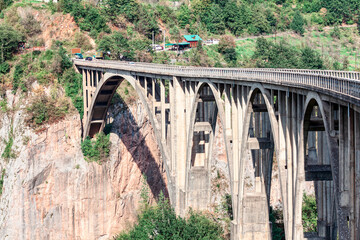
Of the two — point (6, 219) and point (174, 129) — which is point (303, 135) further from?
point (6, 219)

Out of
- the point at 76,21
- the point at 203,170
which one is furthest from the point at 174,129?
the point at 76,21

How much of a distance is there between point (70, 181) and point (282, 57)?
150 ft

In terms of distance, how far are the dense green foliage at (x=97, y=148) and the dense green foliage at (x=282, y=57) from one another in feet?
116

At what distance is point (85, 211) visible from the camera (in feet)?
275

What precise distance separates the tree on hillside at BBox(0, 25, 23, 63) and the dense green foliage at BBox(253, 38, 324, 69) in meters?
42.1

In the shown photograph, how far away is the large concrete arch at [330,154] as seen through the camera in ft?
91.4

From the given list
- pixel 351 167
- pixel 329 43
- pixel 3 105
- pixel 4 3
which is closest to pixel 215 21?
pixel 329 43

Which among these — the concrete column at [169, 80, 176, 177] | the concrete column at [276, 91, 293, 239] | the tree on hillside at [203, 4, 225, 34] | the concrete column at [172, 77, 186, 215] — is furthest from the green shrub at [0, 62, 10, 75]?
the concrete column at [276, 91, 293, 239]

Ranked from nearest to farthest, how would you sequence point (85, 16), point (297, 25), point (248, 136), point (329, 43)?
point (248, 136)
point (85, 16)
point (329, 43)
point (297, 25)

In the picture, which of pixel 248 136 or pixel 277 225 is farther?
pixel 277 225

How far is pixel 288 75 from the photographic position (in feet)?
117

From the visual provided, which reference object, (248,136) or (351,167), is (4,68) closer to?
(248,136)

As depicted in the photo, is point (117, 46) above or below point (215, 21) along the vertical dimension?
below

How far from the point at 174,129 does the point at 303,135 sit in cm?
2581
